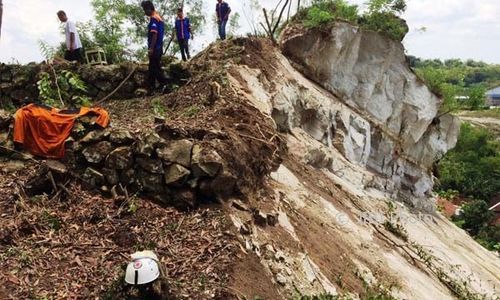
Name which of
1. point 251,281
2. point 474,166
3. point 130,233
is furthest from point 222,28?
point 474,166

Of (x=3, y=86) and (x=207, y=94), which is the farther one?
(x=3, y=86)

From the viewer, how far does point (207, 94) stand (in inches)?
396

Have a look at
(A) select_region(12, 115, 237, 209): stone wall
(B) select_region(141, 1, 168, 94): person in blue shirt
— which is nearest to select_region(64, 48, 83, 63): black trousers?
(B) select_region(141, 1, 168, 94): person in blue shirt

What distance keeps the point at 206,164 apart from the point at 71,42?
679 cm

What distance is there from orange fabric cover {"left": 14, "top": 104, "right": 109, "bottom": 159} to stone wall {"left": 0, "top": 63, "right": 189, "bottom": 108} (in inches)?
144

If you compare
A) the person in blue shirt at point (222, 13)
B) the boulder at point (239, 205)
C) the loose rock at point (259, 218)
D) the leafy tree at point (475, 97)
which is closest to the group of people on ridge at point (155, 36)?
the person in blue shirt at point (222, 13)

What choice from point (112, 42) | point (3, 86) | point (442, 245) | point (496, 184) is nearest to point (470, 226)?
point (496, 184)

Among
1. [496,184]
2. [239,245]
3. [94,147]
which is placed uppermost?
[94,147]

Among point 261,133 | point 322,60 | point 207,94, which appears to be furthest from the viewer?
point 322,60

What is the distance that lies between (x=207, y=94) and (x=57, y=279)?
4995mm

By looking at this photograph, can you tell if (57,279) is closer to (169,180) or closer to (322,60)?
(169,180)

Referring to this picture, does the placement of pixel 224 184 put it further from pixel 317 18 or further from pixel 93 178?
pixel 317 18

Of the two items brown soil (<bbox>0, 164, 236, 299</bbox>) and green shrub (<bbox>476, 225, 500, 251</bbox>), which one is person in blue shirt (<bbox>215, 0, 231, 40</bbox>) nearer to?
brown soil (<bbox>0, 164, 236, 299</bbox>)

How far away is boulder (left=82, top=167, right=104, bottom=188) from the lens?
24.6 ft
